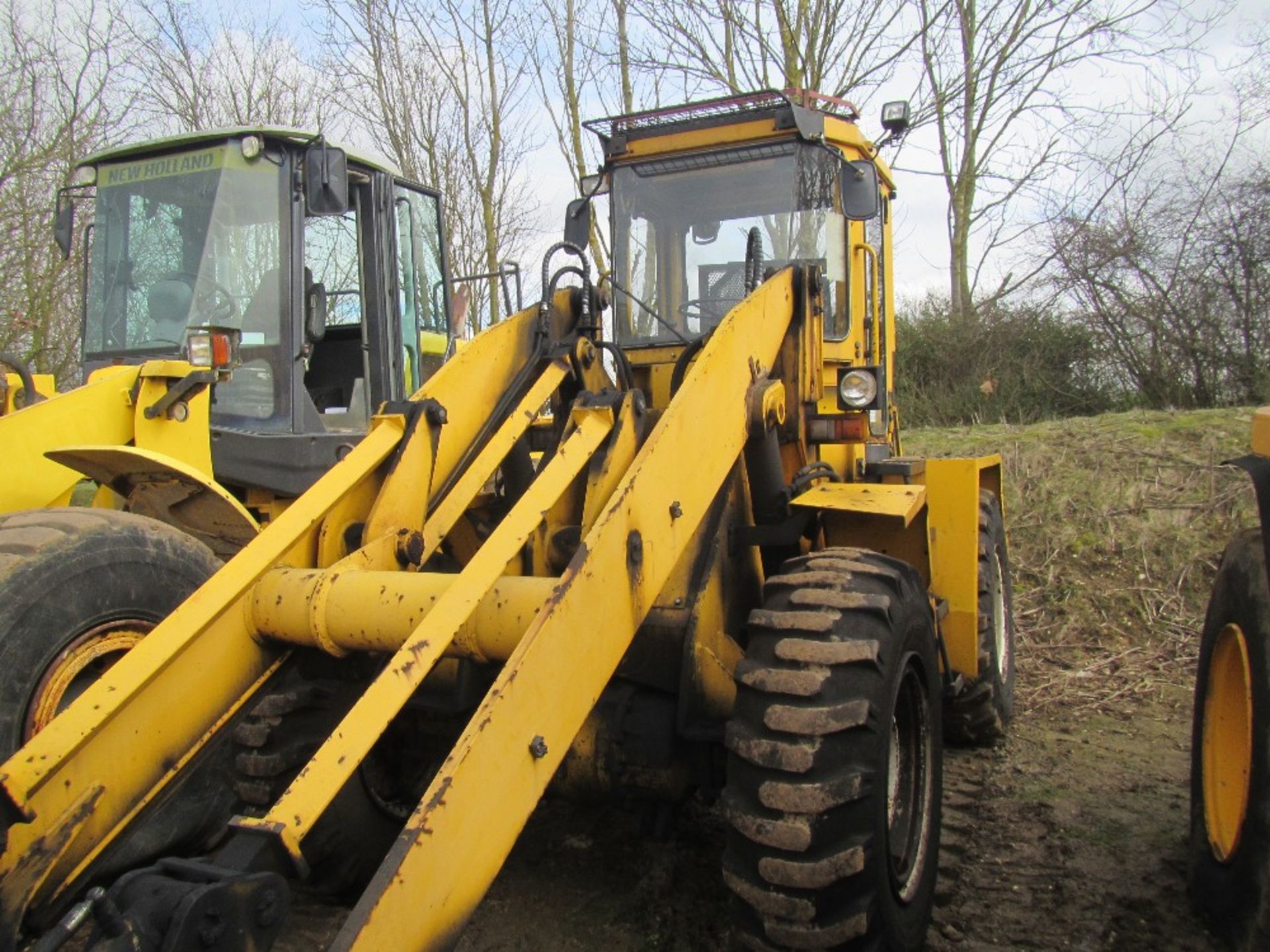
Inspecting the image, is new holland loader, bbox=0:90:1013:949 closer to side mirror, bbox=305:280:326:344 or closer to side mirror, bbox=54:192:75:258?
side mirror, bbox=305:280:326:344

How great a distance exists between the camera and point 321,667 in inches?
128

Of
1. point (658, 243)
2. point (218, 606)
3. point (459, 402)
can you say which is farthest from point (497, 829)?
point (658, 243)

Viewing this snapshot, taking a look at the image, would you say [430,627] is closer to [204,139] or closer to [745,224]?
[745,224]

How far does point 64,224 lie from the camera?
20.6 feet

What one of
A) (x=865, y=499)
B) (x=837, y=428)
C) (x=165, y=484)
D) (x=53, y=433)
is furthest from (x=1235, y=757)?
(x=53, y=433)

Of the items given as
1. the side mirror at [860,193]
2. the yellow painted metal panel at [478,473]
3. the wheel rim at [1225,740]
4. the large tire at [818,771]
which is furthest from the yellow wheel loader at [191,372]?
the wheel rim at [1225,740]

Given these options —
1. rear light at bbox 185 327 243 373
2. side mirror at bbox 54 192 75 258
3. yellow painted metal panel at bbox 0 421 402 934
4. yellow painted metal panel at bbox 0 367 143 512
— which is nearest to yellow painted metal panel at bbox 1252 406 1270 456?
yellow painted metal panel at bbox 0 421 402 934

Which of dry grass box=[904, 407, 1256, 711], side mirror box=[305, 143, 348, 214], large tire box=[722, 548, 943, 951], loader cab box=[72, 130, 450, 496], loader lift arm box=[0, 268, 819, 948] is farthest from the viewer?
dry grass box=[904, 407, 1256, 711]

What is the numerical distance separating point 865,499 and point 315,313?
356 centimetres

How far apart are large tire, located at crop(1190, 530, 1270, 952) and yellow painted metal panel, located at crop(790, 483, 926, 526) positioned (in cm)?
104

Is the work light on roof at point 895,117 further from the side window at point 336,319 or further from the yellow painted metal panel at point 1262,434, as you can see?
the side window at point 336,319

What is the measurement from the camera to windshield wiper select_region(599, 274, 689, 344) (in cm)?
464

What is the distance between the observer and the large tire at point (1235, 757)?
112 inches

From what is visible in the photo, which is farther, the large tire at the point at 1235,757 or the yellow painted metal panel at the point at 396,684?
the large tire at the point at 1235,757
